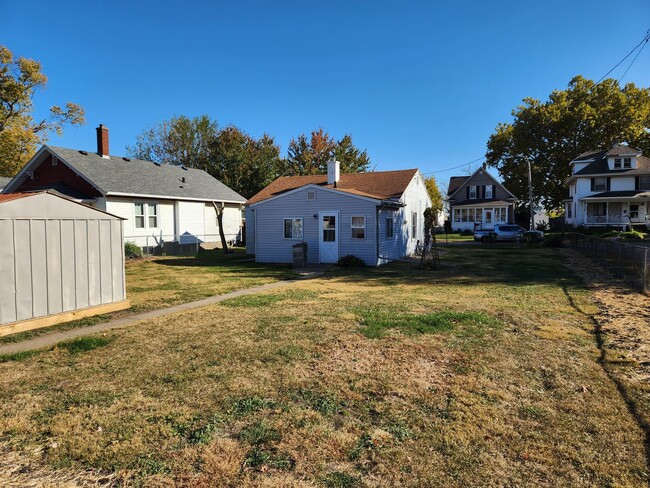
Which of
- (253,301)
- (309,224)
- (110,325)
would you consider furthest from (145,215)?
(110,325)

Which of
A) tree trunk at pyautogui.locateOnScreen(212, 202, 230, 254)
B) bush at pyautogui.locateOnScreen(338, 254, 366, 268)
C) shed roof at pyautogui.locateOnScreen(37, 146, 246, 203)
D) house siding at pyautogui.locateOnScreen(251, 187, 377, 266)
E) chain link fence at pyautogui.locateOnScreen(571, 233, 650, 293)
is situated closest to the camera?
chain link fence at pyautogui.locateOnScreen(571, 233, 650, 293)

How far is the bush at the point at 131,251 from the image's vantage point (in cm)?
2173

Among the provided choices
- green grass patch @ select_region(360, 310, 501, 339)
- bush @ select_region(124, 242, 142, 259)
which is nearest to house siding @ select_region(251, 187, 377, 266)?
bush @ select_region(124, 242, 142, 259)

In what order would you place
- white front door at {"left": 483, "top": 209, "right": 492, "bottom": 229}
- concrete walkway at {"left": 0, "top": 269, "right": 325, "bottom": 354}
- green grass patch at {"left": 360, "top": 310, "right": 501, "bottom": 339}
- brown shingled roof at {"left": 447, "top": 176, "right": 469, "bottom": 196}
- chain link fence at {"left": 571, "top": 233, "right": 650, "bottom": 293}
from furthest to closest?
brown shingled roof at {"left": 447, "top": 176, "right": 469, "bottom": 196} → white front door at {"left": 483, "top": 209, "right": 492, "bottom": 229} → chain link fence at {"left": 571, "top": 233, "right": 650, "bottom": 293} → green grass patch at {"left": 360, "top": 310, "right": 501, "bottom": 339} → concrete walkway at {"left": 0, "top": 269, "right": 325, "bottom": 354}

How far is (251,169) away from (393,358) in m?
37.7

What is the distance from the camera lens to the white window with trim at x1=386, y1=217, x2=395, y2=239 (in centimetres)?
1974

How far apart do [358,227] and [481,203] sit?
113 feet

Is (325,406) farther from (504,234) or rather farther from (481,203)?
(481,203)

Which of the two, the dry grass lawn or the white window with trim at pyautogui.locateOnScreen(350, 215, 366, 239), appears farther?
the white window with trim at pyautogui.locateOnScreen(350, 215, 366, 239)

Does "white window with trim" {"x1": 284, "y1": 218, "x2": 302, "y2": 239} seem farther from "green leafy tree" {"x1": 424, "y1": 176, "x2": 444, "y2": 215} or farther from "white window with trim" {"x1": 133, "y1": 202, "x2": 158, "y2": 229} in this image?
"green leafy tree" {"x1": 424, "y1": 176, "x2": 444, "y2": 215}

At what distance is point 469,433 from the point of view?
3.93 metres

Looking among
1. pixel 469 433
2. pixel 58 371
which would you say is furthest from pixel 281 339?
pixel 469 433

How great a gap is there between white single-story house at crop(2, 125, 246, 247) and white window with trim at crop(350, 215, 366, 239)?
1249cm

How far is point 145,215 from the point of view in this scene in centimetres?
2431
